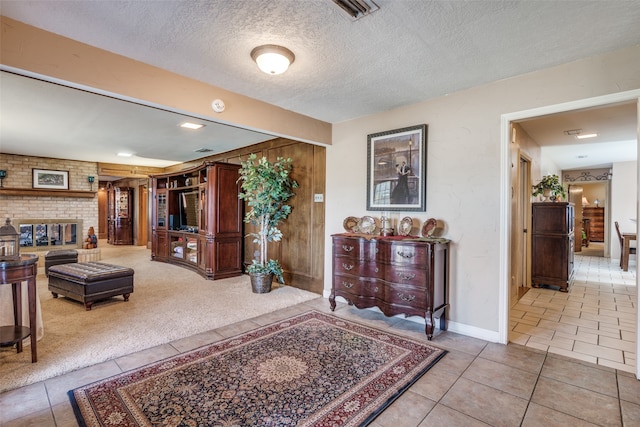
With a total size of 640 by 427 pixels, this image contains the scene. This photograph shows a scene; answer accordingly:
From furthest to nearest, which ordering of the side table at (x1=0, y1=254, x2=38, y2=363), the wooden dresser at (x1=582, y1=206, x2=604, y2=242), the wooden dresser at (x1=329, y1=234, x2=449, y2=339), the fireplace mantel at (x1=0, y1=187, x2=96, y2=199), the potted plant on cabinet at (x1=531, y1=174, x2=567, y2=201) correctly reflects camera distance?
the wooden dresser at (x1=582, y1=206, x2=604, y2=242)
the fireplace mantel at (x1=0, y1=187, x2=96, y2=199)
the potted plant on cabinet at (x1=531, y1=174, x2=567, y2=201)
the wooden dresser at (x1=329, y1=234, x2=449, y2=339)
the side table at (x1=0, y1=254, x2=38, y2=363)

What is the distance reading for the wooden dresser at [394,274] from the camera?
9.82ft

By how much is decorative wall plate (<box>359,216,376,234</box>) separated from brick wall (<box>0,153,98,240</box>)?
7.47m

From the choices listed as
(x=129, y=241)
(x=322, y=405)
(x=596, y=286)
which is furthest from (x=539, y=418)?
(x=129, y=241)

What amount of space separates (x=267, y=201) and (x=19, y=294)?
287cm

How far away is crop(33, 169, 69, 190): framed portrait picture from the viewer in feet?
23.5

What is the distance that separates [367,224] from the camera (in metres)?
3.83

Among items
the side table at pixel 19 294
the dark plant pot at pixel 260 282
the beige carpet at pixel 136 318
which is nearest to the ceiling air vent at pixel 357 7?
the side table at pixel 19 294

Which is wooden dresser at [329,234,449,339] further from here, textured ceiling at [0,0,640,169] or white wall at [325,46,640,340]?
textured ceiling at [0,0,640,169]

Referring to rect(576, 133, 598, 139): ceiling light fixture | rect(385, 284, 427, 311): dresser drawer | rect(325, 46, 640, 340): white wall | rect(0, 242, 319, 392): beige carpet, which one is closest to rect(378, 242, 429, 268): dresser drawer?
rect(385, 284, 427, 311): dresser drawer

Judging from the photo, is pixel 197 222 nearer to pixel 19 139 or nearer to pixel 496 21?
pixel 19 139

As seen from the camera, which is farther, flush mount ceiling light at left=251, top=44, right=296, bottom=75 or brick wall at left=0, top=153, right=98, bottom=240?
brick wall at left=0, top=153, right=98, bottom=240

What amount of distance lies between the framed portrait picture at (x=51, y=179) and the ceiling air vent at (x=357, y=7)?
8460mm

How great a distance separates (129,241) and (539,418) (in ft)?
37.4

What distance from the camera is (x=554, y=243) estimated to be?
4.91 metres
